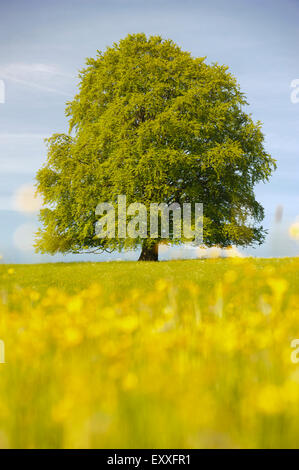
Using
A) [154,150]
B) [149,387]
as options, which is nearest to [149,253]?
[154,150]

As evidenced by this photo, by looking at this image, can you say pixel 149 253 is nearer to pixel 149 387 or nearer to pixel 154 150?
pixel 154 150

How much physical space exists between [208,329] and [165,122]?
60.5ft

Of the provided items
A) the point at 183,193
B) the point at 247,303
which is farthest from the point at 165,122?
the point at 247,303

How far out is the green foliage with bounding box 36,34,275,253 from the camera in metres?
21.0

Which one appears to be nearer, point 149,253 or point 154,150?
point 154,150

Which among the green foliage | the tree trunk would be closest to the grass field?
the green foliage

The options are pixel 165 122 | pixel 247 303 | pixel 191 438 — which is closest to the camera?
pixel 191 438

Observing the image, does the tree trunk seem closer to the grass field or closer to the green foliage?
the green foliage

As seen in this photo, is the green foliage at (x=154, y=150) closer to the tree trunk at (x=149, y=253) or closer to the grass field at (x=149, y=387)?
the tree trunk at (x=149, y=253)

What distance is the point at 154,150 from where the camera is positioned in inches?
816

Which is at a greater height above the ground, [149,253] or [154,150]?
[154,150]

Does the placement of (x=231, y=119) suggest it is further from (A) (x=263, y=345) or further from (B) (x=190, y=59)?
(A) (x=263, y=345)

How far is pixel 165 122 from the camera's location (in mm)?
20781
